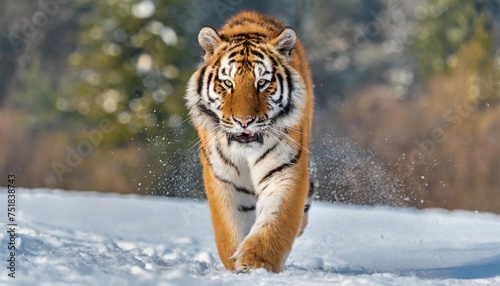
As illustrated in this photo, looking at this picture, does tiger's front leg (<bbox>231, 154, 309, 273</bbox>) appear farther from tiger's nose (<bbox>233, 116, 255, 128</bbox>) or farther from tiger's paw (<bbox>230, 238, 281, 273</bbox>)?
tiger's nose (<bbox>233, 116, 255, 128</bbox>)

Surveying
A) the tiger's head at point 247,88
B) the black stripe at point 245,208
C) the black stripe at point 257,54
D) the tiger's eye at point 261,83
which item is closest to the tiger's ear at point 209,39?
the tiger's head at point 247,88

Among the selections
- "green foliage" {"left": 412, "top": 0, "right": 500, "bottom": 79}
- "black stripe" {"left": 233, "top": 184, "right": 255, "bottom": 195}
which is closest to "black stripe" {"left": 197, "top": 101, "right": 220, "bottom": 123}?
"black stripe" {"left": 233, "top": 184, "right": 255, "bottom": 195}

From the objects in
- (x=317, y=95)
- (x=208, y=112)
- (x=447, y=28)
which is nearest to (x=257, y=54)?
(x=208, y=112)

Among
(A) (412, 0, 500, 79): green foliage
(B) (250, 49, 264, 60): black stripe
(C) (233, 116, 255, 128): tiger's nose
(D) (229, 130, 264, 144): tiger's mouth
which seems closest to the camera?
(C) (233, 116, 255, 128): tiger's nose

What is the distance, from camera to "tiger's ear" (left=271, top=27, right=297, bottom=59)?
17.5 ft

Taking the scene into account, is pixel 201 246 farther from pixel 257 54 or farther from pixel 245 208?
pixel 257 54

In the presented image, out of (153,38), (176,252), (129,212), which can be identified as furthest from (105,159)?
(176,252)

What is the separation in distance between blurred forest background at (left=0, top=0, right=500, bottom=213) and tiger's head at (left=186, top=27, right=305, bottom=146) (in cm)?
593

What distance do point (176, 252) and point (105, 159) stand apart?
38.5 feet

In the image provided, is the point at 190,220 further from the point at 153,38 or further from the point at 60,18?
the point at 60,18

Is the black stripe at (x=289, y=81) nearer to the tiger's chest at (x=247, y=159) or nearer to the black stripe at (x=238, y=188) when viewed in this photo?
the tiger's chest at (x=247, y=159)

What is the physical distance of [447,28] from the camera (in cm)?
2252

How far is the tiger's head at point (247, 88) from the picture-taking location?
5.09 metres

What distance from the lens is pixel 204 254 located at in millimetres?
6496
